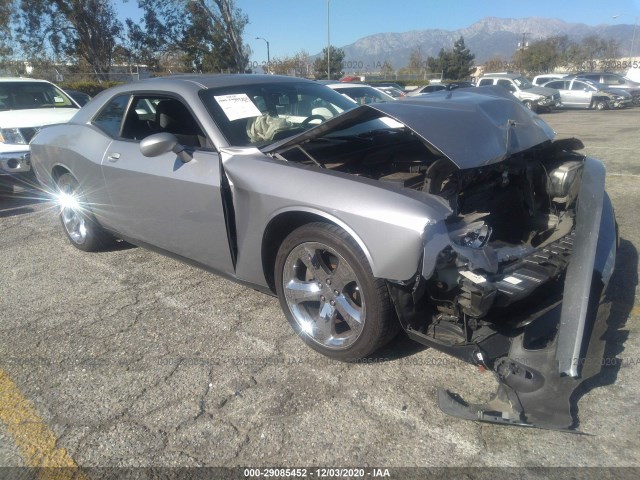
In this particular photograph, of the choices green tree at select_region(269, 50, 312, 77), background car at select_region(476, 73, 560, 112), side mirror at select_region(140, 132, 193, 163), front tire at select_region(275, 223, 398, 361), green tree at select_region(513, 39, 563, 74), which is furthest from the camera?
green tree at select_region(513, 39, 563, 74)

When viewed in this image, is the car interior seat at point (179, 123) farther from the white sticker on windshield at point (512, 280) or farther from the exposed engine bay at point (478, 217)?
the white sticker on windshield at point (512, 280)

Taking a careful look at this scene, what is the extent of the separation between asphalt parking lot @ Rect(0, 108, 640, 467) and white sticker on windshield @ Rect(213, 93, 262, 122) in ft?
4.38

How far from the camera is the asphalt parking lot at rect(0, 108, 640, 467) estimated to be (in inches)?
86.5

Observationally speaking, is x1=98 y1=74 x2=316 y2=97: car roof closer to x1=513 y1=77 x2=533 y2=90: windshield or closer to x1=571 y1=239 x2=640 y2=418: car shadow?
x1=571 y1=239 x2=640 y2=418: car shadow

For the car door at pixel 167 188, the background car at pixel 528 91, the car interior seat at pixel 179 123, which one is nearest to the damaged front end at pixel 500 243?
the car door at pixel 167 188

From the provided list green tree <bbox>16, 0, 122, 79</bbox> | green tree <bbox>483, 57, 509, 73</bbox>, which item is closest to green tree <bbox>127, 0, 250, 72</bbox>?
green tree <bbox>16, 0, 122, 79</bbox>

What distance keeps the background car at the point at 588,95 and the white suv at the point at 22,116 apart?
21.7 m

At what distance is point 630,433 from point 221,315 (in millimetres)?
2458

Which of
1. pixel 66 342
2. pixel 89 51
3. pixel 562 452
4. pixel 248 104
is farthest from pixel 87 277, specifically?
pixel 89 51

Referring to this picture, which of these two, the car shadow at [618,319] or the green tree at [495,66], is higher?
the car shadow at [618,319]

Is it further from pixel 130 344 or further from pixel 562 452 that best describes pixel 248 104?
pixel 562 452

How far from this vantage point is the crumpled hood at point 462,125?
2.64 m

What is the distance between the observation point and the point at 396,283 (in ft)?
7.96

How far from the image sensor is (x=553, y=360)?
221 cm
